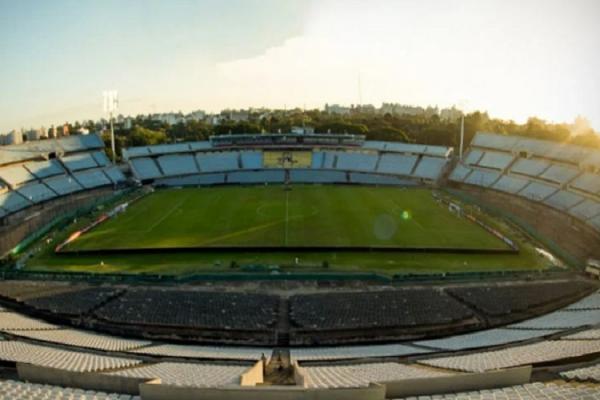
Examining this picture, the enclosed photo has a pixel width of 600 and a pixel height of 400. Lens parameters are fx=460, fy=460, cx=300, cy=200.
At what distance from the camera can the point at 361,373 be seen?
14633 mm

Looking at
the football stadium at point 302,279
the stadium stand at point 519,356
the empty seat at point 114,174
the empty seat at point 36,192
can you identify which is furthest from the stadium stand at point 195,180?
the stadium stand at point 519,356

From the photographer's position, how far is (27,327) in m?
20.5

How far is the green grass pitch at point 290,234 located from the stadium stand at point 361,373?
45.1 ft

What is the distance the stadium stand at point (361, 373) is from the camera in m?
12.8

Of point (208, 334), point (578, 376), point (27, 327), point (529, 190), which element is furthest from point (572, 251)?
point (27, 327)

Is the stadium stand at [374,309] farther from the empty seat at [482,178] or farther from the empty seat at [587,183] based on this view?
the empty seat at [482,178]

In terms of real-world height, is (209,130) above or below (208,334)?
above

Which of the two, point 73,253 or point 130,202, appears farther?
point 130,202

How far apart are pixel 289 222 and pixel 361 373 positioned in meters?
27.6

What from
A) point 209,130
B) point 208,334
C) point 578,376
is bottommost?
point 208,334

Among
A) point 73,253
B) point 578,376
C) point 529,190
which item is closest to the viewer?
point 578,376

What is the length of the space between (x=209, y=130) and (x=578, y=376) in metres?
108

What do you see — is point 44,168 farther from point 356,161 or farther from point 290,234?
point 356,161

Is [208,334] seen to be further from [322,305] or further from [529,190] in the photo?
[529,190]
